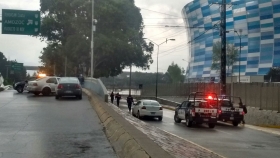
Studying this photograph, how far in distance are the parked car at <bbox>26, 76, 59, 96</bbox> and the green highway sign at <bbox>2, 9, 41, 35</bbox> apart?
3.72 metres

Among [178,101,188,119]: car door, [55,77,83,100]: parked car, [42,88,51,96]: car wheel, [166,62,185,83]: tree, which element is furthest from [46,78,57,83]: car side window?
[166,62,185,83]: tree

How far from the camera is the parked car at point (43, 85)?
34612mm

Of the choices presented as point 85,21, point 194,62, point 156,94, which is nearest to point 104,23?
point 85,21

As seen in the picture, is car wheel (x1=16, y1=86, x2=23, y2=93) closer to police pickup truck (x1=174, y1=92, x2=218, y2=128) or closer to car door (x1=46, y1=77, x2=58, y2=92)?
car door (x1=46, y1=77, x2=58, y2=92)

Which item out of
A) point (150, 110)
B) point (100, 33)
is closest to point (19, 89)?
point (150, 110)

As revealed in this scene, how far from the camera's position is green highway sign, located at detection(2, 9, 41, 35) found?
106ft

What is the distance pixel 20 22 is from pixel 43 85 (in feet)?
16.7

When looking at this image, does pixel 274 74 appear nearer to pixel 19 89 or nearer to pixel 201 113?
pixel 19 89

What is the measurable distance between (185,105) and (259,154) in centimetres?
1491

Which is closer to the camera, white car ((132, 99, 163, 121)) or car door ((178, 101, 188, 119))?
car door ((178, 101, 188, 119))

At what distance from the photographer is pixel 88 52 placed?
189 feet

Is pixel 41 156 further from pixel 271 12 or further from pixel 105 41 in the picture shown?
pixel 271 12

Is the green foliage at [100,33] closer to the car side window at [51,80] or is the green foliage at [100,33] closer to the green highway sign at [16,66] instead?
the green highway sign at [16,66]

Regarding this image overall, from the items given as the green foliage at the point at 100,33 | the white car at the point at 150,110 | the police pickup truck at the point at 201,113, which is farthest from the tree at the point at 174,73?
the police pickup truck at the point at 201,113
